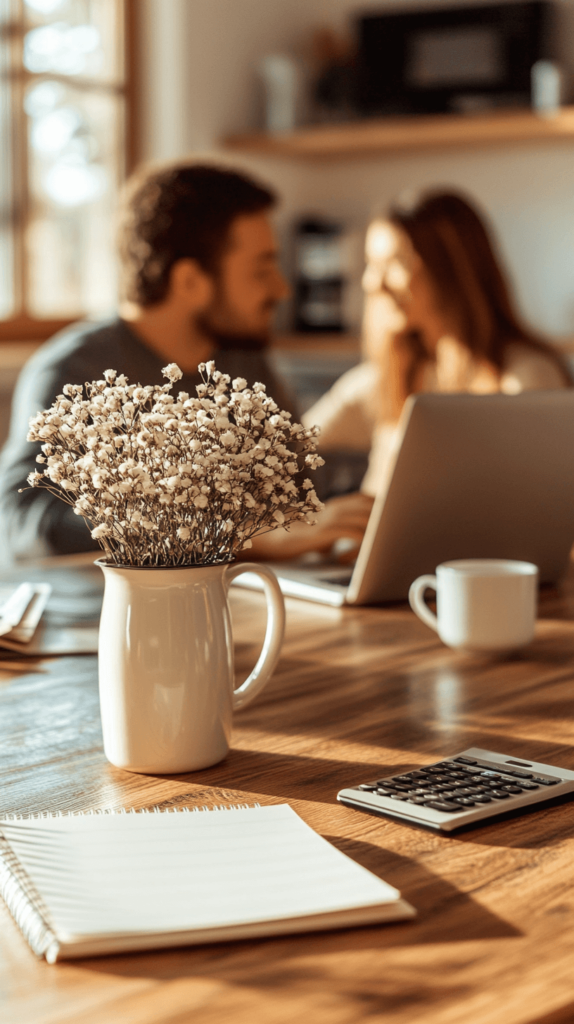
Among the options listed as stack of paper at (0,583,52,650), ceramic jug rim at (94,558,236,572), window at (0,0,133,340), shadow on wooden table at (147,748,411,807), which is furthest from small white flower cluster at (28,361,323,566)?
window at (0,0,133,340)

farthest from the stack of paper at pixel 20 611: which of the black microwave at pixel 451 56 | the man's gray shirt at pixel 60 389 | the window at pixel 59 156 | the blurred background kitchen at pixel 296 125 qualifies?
the black microwave at pixel 451 56

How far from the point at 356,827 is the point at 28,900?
22 centimetres

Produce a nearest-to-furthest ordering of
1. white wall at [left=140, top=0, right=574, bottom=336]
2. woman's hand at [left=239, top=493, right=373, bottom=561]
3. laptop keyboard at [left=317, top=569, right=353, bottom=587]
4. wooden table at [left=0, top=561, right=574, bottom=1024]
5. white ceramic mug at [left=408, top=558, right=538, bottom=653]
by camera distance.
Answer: wooden table at [left=0, top=561, right=574, bottom=1024] → white ceramic mug at [left=408, top=558, right=538, bottom=653] → laptop keyboard at [left=317, top=569, right=353, bottom=587] → woman's hand at [left=239, top=493, right=373, bottom=561] → white wall at [left=140, top=0, right=574, bottom=336]

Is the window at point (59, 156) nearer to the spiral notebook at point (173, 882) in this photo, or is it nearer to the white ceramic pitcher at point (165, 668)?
the white ceramic pitcher at point (165, 668)

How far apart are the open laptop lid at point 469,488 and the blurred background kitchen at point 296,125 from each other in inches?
84.4

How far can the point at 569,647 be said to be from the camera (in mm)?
1228

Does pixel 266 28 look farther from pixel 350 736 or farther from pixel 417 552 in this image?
pixel 350 736

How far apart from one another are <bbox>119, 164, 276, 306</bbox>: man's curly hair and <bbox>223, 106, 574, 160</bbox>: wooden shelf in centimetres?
129

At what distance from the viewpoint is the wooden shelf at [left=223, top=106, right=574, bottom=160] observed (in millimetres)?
3508

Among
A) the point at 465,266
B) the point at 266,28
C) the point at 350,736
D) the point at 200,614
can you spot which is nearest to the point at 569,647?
the point at 350,736

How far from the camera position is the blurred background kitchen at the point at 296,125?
3.46 meters

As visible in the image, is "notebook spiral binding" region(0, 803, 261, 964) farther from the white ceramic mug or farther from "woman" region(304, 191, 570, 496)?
"woman" region(304, 191, 570, 496)

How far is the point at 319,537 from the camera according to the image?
5.47 ft

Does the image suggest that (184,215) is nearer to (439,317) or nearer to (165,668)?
(439,317)
